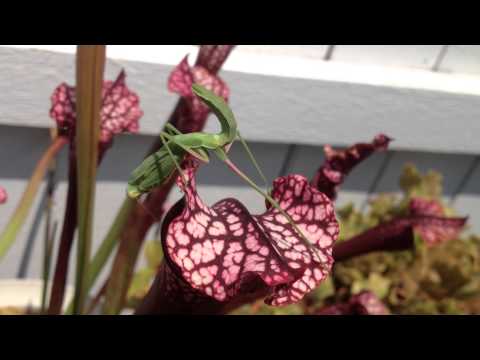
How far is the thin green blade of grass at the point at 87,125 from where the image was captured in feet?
1.09

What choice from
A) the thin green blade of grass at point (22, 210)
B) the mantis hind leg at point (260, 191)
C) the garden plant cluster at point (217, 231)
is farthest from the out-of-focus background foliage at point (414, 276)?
the mantis hind leg at point (260, 191)

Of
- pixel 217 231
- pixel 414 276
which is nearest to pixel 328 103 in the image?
pixel 414 276

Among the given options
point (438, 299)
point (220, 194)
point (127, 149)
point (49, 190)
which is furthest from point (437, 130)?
point (49, 190)

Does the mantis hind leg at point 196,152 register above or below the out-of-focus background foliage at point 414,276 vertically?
above

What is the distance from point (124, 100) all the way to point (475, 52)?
0.63 meters

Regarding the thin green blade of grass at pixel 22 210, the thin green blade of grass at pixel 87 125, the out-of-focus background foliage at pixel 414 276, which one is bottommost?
the out-of-focus background foliage at pixel 414 276

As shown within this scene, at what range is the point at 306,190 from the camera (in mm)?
348

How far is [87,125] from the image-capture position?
363 mm

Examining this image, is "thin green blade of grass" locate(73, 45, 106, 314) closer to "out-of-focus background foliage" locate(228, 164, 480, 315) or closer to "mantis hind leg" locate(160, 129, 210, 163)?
"mantis hind leg" locate(160, 129, 210, 163)

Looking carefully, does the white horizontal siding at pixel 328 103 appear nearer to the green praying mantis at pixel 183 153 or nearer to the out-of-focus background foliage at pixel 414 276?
the out-of-focus background foliage at pixel 414 276

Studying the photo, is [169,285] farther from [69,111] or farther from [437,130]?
[437,130]

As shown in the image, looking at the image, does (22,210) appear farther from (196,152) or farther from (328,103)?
(328,103)

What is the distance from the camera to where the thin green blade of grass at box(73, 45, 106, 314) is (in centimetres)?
33

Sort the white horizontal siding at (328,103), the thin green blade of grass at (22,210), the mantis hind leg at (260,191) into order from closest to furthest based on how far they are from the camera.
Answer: the mantis hind leg at (260,191), the thin green blade of grass at (22,210), the white horizontal siding at (328,103)
